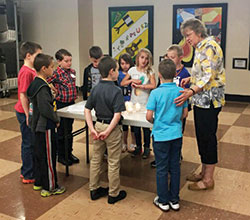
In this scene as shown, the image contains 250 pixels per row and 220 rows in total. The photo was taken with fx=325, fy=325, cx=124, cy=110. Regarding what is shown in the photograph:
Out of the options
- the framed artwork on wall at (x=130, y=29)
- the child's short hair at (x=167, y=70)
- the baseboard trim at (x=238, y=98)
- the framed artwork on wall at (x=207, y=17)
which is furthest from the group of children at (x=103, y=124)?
the framed artwork on wall at (x=130, y=29)

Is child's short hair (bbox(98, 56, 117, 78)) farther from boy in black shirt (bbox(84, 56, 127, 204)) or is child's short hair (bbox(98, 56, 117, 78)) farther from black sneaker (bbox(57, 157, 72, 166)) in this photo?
black sneaker (bbox(57, 157, 72, 166))

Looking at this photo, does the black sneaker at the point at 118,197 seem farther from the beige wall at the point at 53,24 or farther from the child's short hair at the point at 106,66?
the beige wall at the point at 53,24

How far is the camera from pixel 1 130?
5152 millimetres

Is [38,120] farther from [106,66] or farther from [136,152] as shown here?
[136,152]

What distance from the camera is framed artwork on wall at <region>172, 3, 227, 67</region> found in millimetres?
6949

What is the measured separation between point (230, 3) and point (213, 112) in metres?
4.80

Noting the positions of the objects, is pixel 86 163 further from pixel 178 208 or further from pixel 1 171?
pixel 178 208

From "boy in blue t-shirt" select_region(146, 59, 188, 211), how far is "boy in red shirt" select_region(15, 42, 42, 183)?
116cm

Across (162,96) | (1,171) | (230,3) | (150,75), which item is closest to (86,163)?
(1,171)

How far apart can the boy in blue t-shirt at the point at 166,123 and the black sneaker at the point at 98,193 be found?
548 mm

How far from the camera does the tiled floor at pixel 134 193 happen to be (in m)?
2.69

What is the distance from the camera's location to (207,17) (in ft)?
23.2

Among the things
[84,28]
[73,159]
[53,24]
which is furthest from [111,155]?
[53,24]

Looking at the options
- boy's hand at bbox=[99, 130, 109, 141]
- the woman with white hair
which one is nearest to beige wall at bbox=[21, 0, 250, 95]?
the woman with white hair
